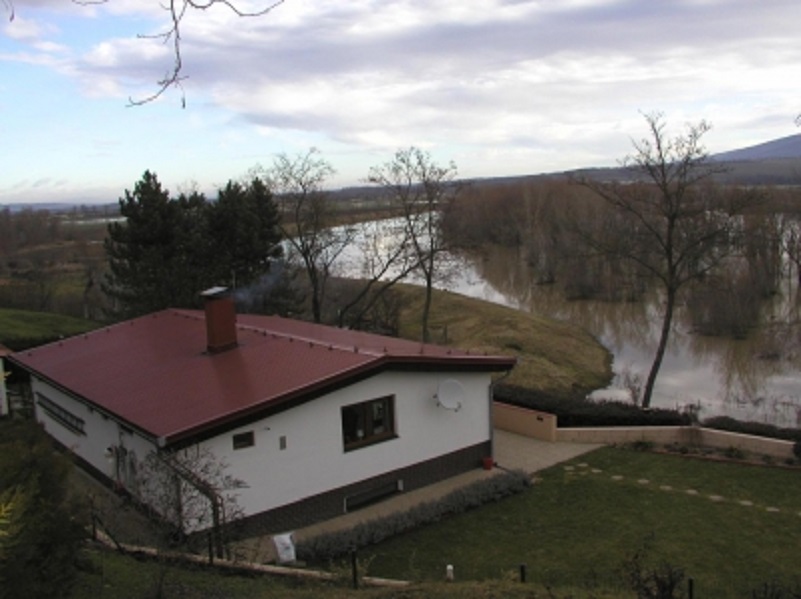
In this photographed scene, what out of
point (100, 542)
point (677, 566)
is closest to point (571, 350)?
point (677, 566)

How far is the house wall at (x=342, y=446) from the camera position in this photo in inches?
447

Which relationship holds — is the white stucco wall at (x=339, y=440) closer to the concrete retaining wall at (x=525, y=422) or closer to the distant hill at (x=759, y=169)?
the concrete retaining wall at (x=525, y=422)

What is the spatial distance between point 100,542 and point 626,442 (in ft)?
38.5

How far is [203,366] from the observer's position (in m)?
13.4

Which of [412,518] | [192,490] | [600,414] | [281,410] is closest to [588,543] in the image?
[412,518]

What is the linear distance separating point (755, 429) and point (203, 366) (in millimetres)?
12093

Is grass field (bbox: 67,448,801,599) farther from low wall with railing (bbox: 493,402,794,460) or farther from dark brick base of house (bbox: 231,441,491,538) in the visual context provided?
dark brick base of house (bbox: 231,441,491,538)

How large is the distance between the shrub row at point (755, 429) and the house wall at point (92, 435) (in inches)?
492

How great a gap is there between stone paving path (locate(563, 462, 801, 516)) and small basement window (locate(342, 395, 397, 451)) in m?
4.16

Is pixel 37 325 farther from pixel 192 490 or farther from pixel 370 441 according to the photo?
pixel 192 490

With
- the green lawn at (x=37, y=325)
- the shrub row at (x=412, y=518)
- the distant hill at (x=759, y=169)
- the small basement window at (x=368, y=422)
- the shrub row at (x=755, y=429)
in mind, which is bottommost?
the shrub row at (x=412, y=518)

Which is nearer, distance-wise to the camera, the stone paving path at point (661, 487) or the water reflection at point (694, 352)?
the stone paving path at point (661, 487)

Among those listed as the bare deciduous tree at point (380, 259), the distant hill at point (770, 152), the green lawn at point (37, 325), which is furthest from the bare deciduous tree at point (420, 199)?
the distant hill at point (770, 152)

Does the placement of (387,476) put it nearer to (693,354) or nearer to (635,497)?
(635,497)
